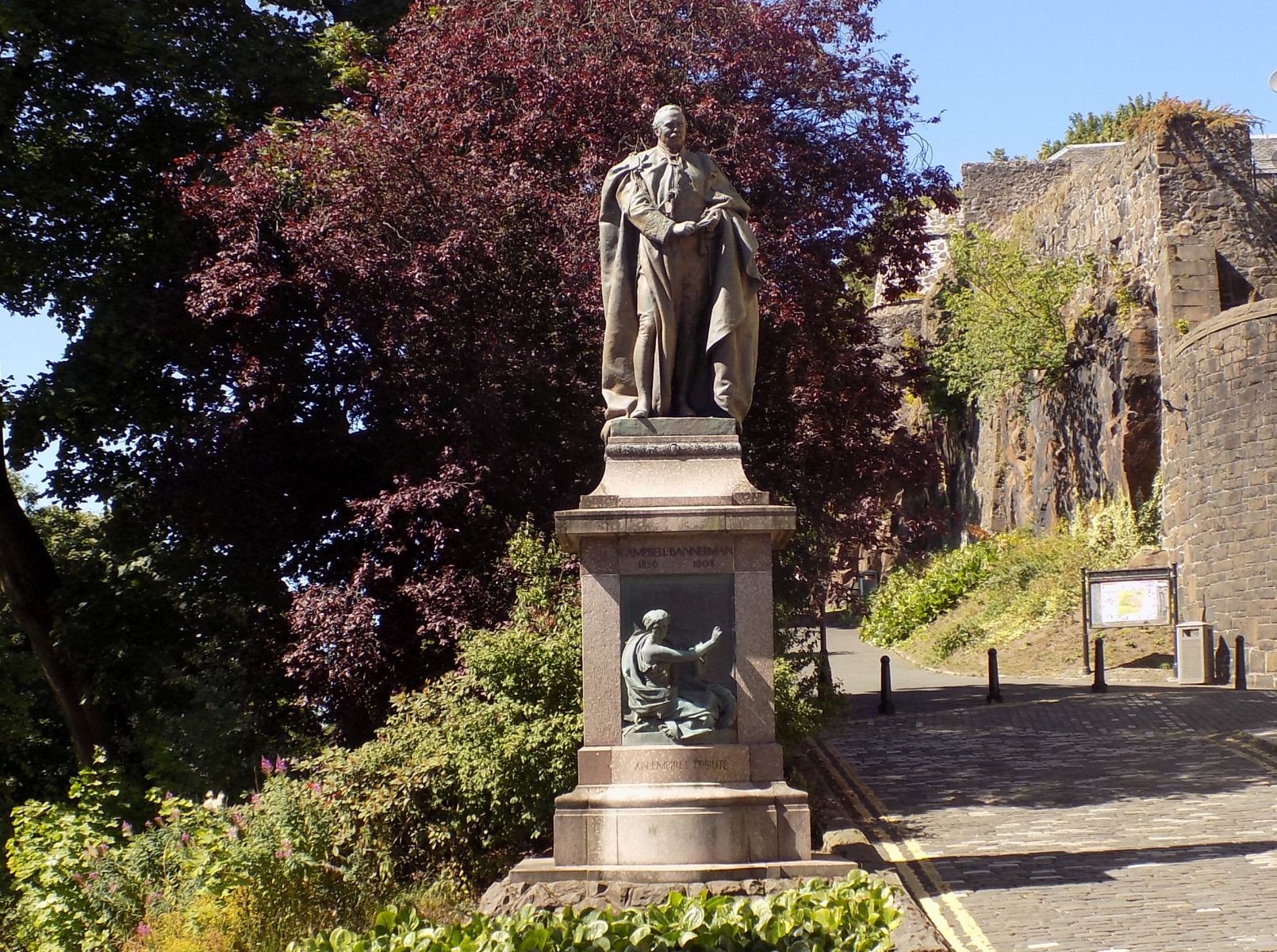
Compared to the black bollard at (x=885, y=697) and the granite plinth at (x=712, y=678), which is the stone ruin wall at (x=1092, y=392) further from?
the granite plinth at (x=712, y=678)

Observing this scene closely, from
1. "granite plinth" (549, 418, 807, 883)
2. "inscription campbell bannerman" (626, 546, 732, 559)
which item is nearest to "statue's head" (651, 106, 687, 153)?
"granite plinth" (549, 418, 807, 883)

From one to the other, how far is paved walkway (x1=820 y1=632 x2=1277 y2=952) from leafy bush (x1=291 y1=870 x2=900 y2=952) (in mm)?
2217

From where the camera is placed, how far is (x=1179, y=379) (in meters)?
24.6

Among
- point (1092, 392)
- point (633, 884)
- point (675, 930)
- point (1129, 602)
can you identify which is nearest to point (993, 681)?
point (1129, 602)

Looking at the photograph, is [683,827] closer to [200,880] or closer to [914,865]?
[914,865]

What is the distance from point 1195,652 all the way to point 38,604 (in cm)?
1481

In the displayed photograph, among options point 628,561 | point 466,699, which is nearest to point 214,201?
point 466,699

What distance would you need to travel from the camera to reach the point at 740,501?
28.9 feet

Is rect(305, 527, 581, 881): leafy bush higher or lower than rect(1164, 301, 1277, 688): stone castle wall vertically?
lower

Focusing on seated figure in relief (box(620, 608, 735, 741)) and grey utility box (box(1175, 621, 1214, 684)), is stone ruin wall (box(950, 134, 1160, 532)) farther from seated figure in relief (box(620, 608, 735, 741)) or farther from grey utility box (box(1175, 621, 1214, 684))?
seated figure in relief (box(620, 608, 735, 741))

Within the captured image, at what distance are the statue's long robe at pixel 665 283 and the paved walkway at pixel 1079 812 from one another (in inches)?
126

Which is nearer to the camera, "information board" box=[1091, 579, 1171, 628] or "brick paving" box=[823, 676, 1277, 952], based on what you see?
"brick paving" box=[823, 676, 1277, 952]

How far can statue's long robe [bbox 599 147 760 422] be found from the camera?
9289 millimetres

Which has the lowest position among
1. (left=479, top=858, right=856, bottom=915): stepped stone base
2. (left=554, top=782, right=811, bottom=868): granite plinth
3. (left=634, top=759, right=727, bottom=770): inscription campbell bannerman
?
(left=479, top=858, right=856, bottom=915): stepped stone base
